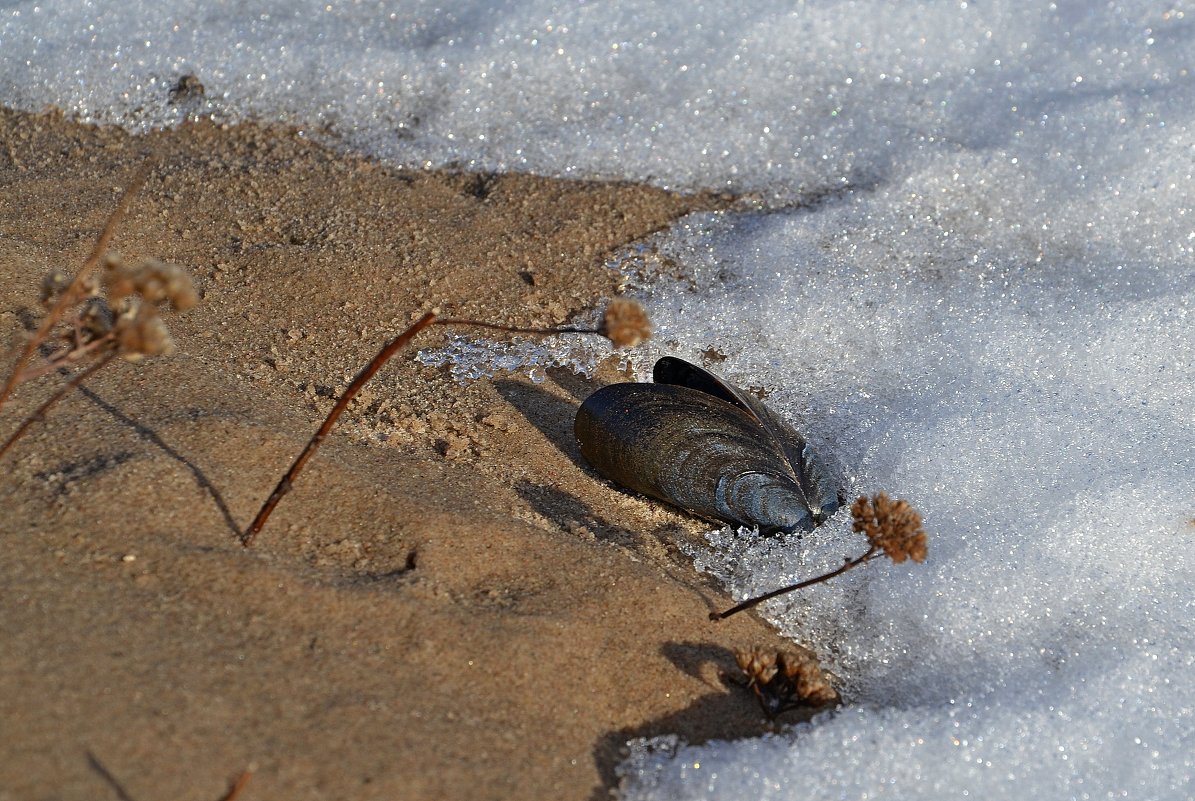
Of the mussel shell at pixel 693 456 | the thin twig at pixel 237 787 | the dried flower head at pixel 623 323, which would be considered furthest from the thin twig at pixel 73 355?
the mussel shell at pixel 693 456

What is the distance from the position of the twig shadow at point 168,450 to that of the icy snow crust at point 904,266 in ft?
3.27

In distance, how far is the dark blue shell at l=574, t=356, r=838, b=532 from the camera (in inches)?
106

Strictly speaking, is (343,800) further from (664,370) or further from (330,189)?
(330,189)

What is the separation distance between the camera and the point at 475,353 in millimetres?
3195

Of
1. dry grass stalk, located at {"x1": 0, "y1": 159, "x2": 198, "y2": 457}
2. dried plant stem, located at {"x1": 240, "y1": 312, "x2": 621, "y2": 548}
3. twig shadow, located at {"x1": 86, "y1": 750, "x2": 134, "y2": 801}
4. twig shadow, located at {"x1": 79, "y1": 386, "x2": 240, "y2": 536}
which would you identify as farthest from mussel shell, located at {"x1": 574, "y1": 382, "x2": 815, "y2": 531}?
twig shadow, located at {"x1": 86, "y1": 750, "x2": 134, "y2": 801}

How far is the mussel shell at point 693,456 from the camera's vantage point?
2697mm

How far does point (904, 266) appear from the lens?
3.77 meters

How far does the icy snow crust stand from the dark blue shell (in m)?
0.11

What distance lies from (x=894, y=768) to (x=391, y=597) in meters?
1.08

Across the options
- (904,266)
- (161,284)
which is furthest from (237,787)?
(904,266)

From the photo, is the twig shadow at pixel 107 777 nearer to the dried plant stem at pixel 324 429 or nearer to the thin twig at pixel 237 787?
the thin twig at pixel 237 787

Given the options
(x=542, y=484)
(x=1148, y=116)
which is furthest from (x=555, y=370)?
(x=1148, y=116)

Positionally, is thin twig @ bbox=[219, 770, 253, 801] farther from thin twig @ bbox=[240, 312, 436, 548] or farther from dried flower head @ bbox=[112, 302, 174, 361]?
dried flower head @ bbox=[112, 302, 174, 361]

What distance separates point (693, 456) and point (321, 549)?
0.98 meters
